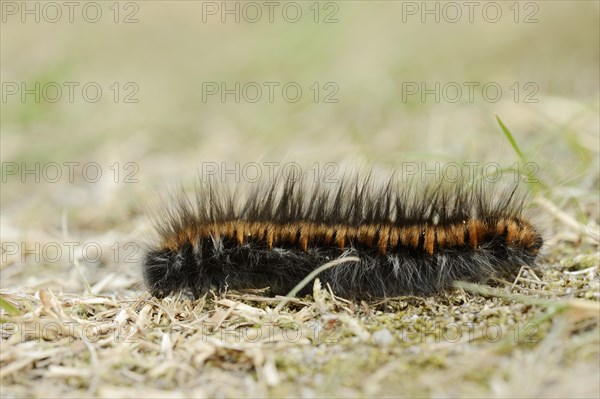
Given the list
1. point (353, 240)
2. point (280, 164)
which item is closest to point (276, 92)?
point (280, 164)

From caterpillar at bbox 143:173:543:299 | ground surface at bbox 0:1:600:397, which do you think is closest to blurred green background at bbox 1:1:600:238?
ground surface at bbox 0:1:600:397

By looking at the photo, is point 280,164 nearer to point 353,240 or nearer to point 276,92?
point 353,240

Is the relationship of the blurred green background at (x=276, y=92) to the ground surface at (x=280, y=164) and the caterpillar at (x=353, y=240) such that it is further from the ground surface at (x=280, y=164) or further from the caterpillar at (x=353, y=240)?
the caterpillar at (x=353, y=240)

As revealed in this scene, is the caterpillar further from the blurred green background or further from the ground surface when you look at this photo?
the blurred green background

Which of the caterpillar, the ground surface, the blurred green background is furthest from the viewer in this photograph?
the blurred green background

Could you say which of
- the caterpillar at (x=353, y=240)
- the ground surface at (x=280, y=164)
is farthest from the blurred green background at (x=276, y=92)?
the caterpillar at (x=353, y=240)

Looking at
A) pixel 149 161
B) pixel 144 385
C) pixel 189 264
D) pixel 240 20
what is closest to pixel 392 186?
pixel 189 264
